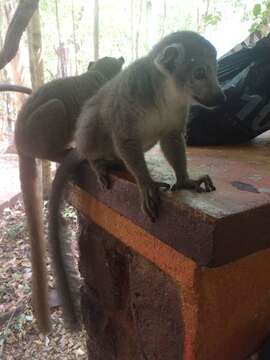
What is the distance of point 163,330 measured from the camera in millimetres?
1172

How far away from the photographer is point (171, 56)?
118cm

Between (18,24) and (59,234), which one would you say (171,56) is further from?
(18,24)

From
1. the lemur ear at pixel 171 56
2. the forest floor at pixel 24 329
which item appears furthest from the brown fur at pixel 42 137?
the forest floor at pixel 24 329

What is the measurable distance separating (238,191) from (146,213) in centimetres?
24

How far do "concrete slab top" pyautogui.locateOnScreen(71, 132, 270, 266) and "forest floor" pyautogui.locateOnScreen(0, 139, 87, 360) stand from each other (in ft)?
3.50

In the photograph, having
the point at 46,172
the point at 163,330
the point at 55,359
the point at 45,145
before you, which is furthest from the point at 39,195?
the point at 46,172

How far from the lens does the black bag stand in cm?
162

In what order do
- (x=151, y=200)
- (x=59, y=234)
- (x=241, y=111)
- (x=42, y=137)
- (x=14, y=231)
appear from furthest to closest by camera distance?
(x=14, y=231) < (x=42, y=137) < (x=241, y=111) < (x=59, y=234) < (x=151, y=200)

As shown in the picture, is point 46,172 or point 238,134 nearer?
point 238,134

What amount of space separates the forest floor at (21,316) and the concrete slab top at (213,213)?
1066 millimetres

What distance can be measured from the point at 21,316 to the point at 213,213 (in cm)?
279

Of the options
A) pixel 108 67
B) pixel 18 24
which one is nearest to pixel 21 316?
pixel 108 67

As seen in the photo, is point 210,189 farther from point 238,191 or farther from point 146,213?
point 146,213

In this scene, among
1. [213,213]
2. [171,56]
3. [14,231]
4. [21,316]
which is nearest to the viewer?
[213,213]
